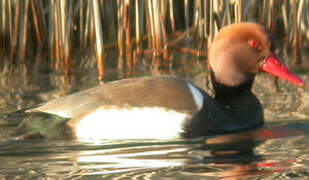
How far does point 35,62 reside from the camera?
8.87 meters

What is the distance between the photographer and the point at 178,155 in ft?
14.9

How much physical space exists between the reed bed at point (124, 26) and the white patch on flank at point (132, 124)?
1.62m

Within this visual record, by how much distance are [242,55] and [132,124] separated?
1.08 meters

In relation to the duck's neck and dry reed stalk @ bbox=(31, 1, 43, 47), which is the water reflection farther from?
dry reed stalk @ bbox=(31, 1, 43, 47)

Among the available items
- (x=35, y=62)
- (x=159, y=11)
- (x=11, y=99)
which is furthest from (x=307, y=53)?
(x=11, y=99)

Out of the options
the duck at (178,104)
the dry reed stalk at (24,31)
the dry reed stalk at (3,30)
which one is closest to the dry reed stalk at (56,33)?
the dry reed stalk at (24,31)

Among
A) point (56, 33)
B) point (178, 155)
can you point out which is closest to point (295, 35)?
point (56, 33)

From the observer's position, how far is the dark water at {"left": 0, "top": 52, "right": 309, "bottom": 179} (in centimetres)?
404

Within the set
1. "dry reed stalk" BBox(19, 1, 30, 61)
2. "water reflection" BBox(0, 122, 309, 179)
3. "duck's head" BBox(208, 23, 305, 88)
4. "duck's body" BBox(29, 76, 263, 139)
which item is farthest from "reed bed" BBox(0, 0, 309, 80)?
"water reflection" BBox(0, 122, 309, 179)

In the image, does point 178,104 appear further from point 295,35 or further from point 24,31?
point 24,31

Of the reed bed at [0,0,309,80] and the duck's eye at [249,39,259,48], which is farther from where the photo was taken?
the reed bed at [0,0,309,80]

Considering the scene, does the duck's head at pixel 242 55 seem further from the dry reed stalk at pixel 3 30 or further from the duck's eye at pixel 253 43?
the dry reed stalk at pixel 3 30

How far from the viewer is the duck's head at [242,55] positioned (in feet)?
18.1

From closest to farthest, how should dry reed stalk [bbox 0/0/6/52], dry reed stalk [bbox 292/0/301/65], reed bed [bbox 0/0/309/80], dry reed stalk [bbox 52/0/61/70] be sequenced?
1. reed bed [bbox 0/0/309/80]
2. dry reed stalk [bbox 52/0/61/70]
3. dry reed stalk [bbox 292/0/301/65]
4. dry reed stalk [bbox 0/0/6/52]
